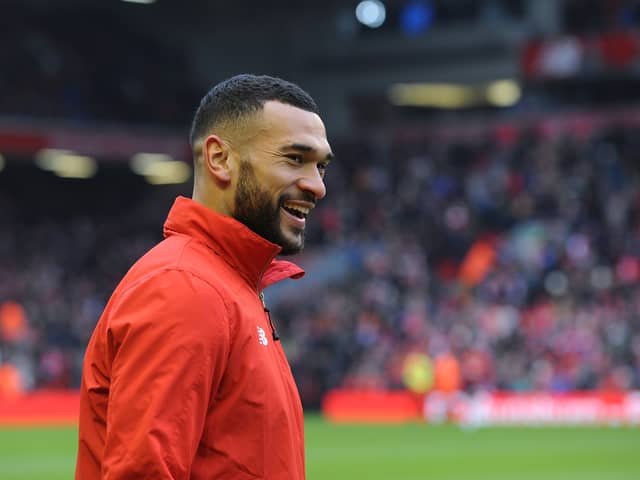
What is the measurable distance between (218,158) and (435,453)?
18353mm

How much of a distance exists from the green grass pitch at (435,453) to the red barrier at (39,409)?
2.27 metres

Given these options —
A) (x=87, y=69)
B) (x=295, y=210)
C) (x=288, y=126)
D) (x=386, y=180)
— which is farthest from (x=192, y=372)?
(x=87, y=69)

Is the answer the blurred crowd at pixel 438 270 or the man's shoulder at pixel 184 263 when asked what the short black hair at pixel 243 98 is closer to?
the man's shoulder at pixel 184 263

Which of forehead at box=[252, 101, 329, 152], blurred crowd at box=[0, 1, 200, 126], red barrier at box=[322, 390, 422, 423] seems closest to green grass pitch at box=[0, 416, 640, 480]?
red barrier at box=[322, 390, 422, 423]

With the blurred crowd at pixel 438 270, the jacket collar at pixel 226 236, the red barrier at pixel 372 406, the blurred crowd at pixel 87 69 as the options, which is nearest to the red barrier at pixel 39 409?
the blurred crowd at pixel 438 270

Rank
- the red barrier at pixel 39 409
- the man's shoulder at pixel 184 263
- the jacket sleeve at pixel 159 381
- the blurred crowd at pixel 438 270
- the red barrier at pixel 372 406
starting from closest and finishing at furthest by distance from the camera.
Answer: the jacket sleeve at pixel 159 381 → the man's shoulder at pixel 184 263 → the red barrier at pixel 39 409 → the blurred crowd at pixel 438 270 → the red barrier at pixel 372 406

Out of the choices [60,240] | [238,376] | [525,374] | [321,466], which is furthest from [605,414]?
[238,376]

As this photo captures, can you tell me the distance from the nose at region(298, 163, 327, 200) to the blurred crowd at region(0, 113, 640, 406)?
25.1 metres

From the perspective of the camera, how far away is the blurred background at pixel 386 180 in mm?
30250

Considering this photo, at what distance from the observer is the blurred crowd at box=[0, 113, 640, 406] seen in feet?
96.3

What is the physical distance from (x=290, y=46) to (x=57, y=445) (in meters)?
24.7

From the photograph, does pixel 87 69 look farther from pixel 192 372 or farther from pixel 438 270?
pixel 192 372

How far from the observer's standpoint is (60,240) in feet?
128

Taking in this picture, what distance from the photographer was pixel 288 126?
124 inches
